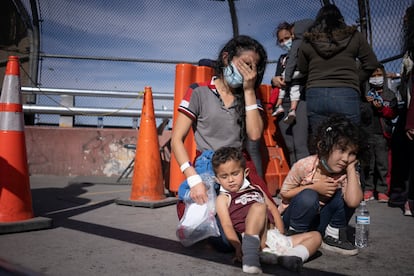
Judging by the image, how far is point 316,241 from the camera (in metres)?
2.28

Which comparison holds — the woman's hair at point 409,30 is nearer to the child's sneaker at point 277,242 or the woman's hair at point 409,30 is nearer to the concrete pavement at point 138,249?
the concrete pavement at point 138,249

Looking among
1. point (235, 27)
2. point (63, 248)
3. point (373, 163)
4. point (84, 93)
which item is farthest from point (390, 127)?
point (84, 93)

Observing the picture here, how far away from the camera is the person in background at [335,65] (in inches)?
135

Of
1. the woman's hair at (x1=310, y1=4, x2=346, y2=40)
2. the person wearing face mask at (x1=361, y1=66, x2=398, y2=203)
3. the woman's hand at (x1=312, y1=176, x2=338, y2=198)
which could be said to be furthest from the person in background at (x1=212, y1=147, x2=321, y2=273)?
the person wearing face mask at (x1=361, y1=66, x2=398, y2=203)

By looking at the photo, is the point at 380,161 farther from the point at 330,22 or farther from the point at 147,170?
the point at 147,170

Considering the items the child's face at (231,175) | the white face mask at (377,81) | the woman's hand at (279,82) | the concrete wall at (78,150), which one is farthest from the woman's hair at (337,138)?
the concrete wall at (78,150)

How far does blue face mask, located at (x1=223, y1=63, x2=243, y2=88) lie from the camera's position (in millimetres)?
2559

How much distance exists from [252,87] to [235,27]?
476cm

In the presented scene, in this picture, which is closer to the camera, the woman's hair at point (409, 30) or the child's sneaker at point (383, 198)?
the woman's hair at point (409, 30)

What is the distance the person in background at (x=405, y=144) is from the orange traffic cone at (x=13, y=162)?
3.72 m

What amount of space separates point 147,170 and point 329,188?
223 centimetres

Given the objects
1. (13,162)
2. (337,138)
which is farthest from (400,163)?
(13,162)

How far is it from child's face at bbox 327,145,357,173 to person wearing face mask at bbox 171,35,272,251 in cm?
50

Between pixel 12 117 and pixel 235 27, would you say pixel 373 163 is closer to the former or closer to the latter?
pixel 235 27
